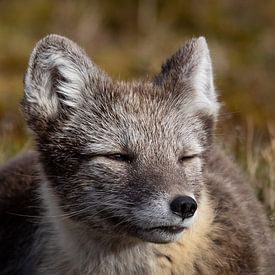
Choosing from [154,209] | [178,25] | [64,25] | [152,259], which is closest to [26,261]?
[152,259]

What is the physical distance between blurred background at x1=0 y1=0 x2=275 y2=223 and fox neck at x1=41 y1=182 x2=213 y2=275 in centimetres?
931

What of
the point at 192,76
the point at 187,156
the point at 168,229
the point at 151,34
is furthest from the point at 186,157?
the point at 151,34

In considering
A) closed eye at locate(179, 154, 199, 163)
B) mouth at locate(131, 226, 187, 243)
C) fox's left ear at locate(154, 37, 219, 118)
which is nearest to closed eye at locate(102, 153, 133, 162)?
closed eye at locate(179, 154, 199, 163)

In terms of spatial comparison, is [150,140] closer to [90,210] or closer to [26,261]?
[90,210]

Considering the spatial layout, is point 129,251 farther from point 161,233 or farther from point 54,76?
point 54,76

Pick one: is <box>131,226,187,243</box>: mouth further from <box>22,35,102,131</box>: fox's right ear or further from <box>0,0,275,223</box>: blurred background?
<box>0,0,275,223</box>: blurred background

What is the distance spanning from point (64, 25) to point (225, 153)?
12797 mm

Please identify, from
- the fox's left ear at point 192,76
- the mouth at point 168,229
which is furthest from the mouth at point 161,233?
the fox's left ear at point 192,76

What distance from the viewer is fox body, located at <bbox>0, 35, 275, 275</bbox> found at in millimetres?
6691

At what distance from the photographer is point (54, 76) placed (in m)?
7.30

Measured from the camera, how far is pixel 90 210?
6840 millimetres

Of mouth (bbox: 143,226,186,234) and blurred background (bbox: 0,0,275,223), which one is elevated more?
blurred background (bbox: 0,0,275,223)

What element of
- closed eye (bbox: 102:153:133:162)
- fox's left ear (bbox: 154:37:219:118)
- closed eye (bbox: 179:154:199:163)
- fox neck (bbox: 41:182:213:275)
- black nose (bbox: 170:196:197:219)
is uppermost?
fox's left ear (bbox: 154:37:219:118)

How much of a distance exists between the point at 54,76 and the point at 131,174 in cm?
103
